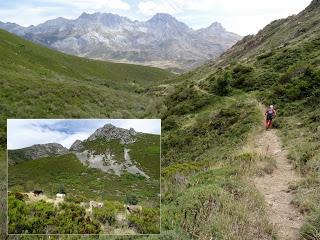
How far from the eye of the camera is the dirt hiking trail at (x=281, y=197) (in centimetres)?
921

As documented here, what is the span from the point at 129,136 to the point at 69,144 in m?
0.91

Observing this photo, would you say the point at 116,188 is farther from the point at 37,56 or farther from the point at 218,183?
the point at 37,56

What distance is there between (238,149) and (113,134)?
1509cm

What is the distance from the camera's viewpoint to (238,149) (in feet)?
68.8

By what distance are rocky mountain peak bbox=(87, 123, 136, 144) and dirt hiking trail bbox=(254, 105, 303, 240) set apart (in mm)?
3875

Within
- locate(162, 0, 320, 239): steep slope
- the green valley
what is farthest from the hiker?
locate(162, 0, 320, 239): steep slope

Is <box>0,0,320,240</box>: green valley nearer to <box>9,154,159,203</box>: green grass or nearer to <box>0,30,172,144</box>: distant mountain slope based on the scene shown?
<box>9,154,159,203</box>: green grass

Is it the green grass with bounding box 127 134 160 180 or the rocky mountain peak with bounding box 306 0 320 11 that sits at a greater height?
the rocky mountain peak with bounding box 306 0 320 11

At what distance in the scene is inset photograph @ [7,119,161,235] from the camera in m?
A: 6.46

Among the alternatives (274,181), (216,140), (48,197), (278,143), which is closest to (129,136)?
(48,197)

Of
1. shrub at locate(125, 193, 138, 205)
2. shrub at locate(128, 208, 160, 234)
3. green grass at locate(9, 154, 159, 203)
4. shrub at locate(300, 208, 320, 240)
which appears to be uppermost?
green grass at locate(9, 154, 159, 203)

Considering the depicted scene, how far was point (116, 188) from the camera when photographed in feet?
22.2

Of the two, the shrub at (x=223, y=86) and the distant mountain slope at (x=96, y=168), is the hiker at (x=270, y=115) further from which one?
the distant mountain slope at (x=96, y=168)

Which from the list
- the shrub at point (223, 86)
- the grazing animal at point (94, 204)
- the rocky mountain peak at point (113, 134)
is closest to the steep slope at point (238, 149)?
the shrub at point (223, 86)
